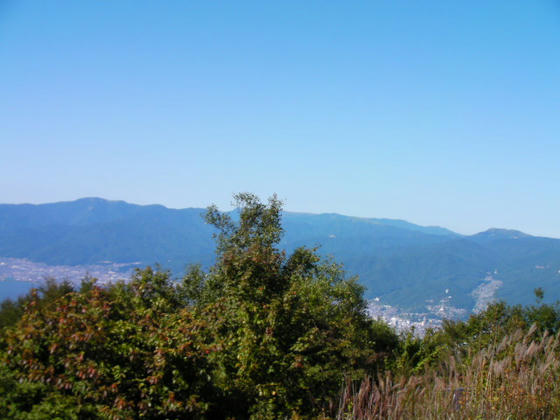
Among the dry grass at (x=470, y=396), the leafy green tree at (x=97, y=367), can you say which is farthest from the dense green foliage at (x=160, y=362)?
the dry grass at (x=470, y=396)

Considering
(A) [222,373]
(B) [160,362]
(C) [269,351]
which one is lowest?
(A) [222,373]

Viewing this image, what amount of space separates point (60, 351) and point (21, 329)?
2.33 ft

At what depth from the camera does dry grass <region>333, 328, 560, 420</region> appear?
5.57m

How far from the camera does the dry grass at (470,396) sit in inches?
219

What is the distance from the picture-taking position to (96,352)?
6711 mm

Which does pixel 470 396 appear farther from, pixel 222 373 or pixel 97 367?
pixel 97 367

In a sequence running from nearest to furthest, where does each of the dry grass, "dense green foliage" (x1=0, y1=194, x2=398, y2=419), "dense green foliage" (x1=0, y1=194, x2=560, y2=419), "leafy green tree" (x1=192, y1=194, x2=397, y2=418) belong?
the dry grass
"dense green foliage" (x1=0, y1=194, x2=560, y2=419)
"dense green foliage" (x1=0, y1=194, x2=398, y2=419)
"leafy green tree" (x1=192, y1=194, x2=397, y2=418)

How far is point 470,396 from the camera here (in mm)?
5988

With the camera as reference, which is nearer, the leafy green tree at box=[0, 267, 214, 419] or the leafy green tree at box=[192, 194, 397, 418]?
the leafy green tree at box=[0, 267, 214, 419]

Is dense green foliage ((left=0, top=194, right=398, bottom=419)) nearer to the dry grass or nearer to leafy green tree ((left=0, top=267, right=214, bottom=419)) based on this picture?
leafy green tree ((left=0, top=267, right=214, bottom=419))

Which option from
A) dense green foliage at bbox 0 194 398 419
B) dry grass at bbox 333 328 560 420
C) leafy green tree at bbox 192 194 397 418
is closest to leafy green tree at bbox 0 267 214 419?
dense green foliage at bbox 0 194 398 419

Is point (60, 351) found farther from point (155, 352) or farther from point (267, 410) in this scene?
point (267, 410)

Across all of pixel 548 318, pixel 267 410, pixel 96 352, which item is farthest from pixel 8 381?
pixel 548 318

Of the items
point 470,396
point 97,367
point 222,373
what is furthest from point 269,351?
point 470,396
